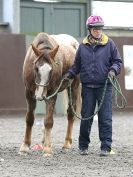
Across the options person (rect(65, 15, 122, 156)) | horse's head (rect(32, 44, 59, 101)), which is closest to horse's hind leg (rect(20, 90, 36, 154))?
horse's head (rect(32, 44, 59, 101))

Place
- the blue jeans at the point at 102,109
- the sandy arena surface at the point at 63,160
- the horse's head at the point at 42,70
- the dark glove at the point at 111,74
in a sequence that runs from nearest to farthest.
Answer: the sandy arena surface at the point at 63,160, the horse's head at the point at 42,70, the dark glove at the point at 111,74, the blue jeans at the point at 102,109

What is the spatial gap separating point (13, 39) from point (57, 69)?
7284 mm

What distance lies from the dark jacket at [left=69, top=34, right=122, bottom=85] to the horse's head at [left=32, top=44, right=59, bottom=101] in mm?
578

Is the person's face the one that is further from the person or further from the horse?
the horse

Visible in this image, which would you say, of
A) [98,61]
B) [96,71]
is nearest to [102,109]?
[96,71]

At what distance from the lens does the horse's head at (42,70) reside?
940 centimetres

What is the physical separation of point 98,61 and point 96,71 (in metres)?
0.15

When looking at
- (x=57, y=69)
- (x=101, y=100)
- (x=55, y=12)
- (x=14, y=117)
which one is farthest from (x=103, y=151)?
(x=55, y=12)

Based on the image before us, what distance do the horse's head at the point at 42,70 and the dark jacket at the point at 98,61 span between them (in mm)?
578

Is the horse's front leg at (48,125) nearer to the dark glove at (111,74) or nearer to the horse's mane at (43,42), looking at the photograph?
the horse's mane at (43,42)

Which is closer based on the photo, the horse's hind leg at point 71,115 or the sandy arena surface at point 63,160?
the sandy arena surface at point 63,160

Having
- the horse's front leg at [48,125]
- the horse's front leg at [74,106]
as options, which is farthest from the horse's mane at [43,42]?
the horse's front leg at [74,106]

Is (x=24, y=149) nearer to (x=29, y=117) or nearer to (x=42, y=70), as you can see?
(x=29, y=117)

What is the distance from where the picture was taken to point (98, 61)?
9.77 m
